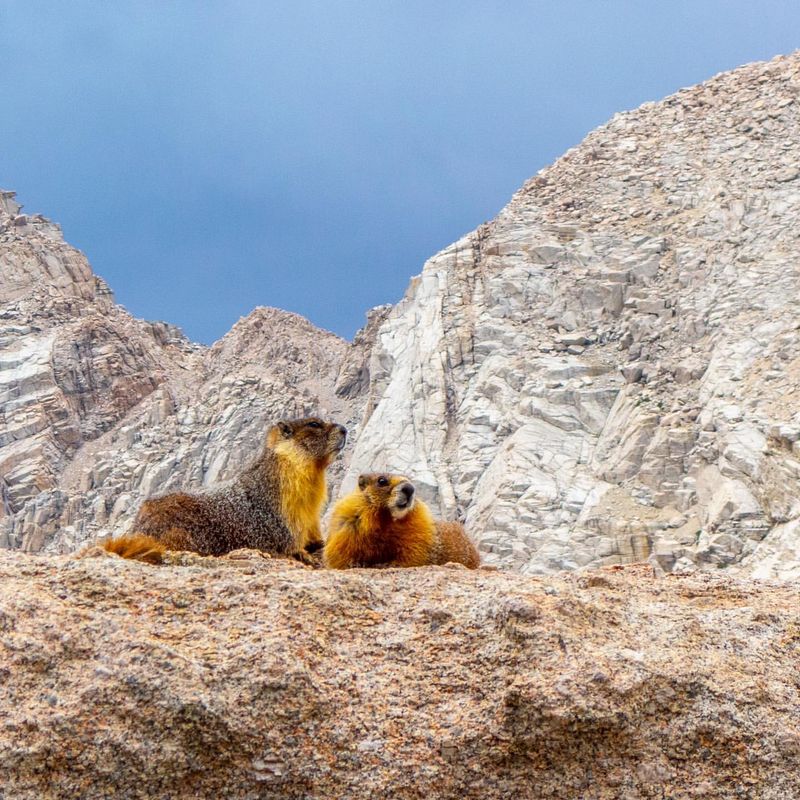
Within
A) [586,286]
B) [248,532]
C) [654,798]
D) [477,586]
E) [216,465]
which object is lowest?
[654,798]

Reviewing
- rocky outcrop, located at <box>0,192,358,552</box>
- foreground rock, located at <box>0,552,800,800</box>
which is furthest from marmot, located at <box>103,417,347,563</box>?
rocky outcrop, located at <box>0,192,358,552</box>

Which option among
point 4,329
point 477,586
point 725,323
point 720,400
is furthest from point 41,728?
point 4,329

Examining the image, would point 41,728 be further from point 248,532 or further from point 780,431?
point 780,431

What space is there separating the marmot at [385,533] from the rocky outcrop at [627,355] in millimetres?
20970

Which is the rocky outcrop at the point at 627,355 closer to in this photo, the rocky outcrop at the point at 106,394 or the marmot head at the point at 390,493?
the rocky outcrop at the point at 106,394

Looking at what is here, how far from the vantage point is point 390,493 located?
7.55 metres

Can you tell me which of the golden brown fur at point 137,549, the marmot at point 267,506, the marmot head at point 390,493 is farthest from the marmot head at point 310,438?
the golden brown fur at point 137,549

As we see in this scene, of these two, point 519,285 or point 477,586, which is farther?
point 519,285

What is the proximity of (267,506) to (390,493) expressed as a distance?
1.37 m

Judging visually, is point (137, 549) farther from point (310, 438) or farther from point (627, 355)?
point (627, 355)

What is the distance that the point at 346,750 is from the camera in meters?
3.88

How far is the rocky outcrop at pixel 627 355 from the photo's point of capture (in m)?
31.8

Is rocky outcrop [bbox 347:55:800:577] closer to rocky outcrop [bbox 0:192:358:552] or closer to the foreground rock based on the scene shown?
rocky outcrop [bbox 0:192:358:552]

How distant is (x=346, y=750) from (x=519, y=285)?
4357 centimetres
